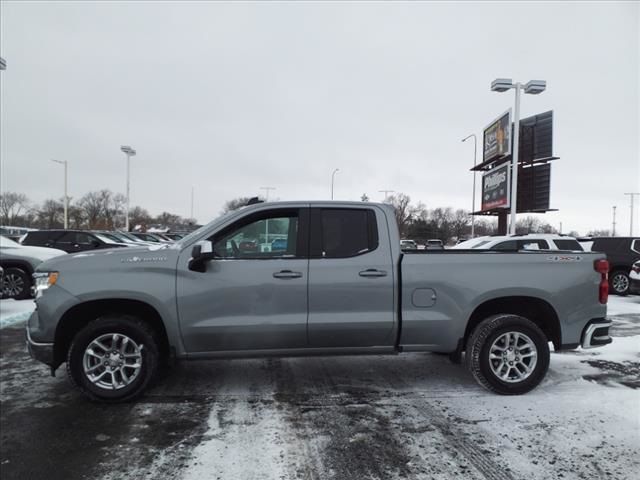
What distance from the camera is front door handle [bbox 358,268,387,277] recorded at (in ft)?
13.6

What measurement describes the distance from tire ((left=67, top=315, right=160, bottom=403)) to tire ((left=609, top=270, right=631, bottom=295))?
40.6ft

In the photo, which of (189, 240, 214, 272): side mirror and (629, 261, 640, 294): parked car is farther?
(629, 261, 640, 294): parked car

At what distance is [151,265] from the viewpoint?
402 cm

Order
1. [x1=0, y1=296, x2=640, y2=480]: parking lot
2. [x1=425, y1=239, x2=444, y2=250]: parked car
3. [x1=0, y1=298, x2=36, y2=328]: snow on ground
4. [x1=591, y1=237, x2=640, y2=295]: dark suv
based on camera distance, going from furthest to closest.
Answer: [x1=591, y1=237, x2=640, y2=295]: dark suv
[x1=0, y1=298, x2=36, y2=328]: snow on ground
[x1=425, y1=239, x2=444, y2=250]: parked car
[x1=0, y1=296, x2=640, y2=480]: parking lot

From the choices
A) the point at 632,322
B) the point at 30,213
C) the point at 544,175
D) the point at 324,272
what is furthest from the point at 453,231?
the point at 30,213

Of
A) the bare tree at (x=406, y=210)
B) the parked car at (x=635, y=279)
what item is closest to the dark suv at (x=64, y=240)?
the parked car at (x=635, y=279)

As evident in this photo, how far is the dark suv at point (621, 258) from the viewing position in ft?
37.8

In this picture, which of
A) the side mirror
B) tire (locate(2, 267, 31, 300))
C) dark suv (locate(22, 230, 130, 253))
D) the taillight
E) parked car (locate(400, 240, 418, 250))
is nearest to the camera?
the side mirror

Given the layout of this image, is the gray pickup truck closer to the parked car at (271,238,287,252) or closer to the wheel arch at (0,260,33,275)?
the parked car at (271,238,287,252)

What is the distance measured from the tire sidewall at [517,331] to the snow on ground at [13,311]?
762 cm

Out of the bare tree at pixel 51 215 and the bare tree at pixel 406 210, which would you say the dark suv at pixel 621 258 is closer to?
the bare tree at pixel 406 210

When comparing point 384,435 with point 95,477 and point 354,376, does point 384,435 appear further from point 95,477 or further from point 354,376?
point 95,477

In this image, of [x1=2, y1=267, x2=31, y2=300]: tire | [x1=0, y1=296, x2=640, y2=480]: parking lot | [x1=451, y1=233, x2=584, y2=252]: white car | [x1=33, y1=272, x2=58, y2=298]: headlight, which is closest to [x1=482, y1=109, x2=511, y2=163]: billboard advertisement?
[x1=451, y1=233, x2=584, y2=252]: white car

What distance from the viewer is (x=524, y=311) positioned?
14.9 ft
